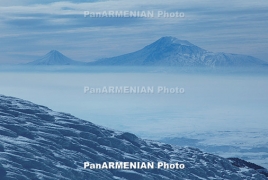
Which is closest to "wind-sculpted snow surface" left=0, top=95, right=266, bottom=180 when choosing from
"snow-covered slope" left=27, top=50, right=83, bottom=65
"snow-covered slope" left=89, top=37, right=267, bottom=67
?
"snow-covered slope" left=27, top=50, right=83, bottom=65

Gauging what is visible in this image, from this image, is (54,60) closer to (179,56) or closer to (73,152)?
(73,152)

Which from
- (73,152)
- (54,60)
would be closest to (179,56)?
(54,60)

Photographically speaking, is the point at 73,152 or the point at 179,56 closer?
the point at 73,152

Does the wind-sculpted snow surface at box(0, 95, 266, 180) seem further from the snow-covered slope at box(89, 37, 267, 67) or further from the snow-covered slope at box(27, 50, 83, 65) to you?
the snow-covered slope at box(89, 37, 267, 67)

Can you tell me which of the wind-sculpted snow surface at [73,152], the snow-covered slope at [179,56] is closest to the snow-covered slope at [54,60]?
the snow-covered slope at [179,56]

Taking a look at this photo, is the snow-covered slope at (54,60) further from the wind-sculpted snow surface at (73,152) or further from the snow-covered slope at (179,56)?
the wind-sculpted snow surface at (73,152)
